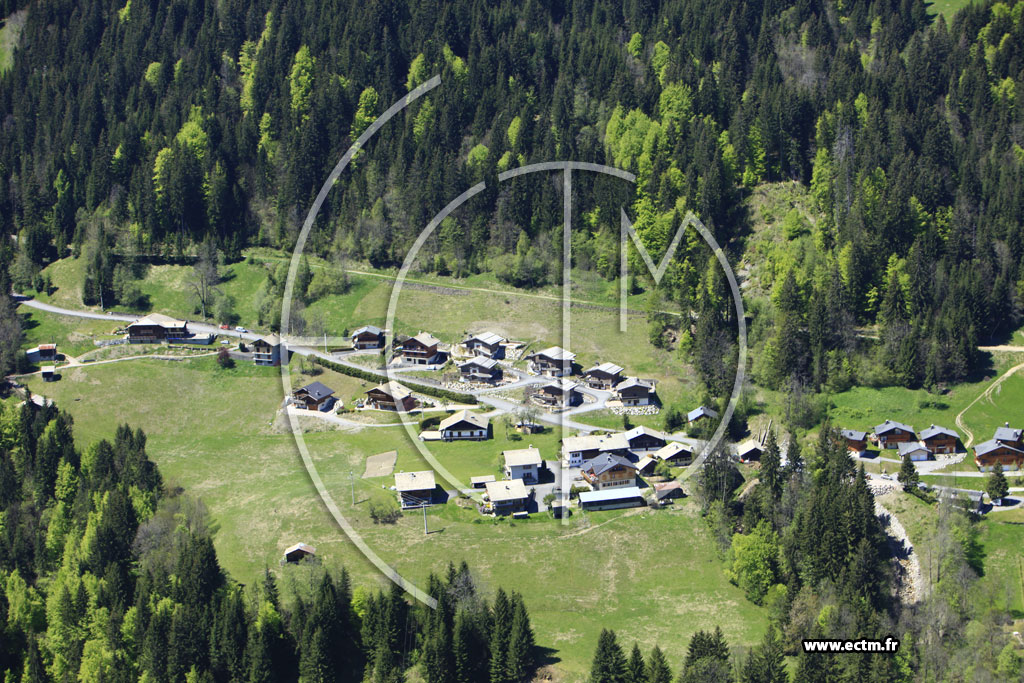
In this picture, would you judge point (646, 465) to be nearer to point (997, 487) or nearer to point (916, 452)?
point (916, 452)

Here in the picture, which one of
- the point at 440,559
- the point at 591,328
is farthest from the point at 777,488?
the point at 591,328

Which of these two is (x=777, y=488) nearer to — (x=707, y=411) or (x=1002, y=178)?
(x=707, y=411)

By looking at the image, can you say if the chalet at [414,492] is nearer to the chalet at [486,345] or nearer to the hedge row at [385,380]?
the hedge row at [385,380]

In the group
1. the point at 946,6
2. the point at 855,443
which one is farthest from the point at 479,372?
the point at 946,6

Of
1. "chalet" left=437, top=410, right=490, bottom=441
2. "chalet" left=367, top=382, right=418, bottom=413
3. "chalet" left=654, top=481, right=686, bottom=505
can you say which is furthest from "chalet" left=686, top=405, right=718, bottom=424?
"chalet" left=367, top=382, right=418, bottom=413

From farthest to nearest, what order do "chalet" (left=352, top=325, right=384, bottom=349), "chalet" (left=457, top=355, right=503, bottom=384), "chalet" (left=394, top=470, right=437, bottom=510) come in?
"chalet" (left=352, top=325, right=384, bottom=349), "chalet" (left=457, top=355, right=503, bottom=384), "chalet" (left=394, top=470, right=437, bottom=510)

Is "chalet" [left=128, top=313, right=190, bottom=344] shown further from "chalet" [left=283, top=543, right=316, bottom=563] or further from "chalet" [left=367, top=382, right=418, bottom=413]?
"chalet" [left=283, top=543, right=316, bottom=563]
